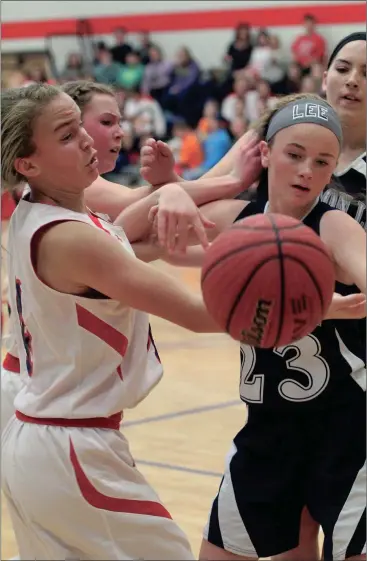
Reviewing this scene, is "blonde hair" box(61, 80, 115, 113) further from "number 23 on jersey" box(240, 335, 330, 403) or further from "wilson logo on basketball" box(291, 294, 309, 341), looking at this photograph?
"wilson logo on basketball" box(291, 294, 309, 341)

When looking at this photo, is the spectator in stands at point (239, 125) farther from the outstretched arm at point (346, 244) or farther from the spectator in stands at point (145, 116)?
the outstretched arm at point (346, 244)

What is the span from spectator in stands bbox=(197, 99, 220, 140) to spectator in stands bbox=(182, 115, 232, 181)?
0.39ft

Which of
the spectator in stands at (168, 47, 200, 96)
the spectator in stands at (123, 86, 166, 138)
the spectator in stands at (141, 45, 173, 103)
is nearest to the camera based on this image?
the spectator in stands at (123, 86, 166, 138)

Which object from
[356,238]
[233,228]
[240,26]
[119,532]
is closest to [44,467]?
[119,532]

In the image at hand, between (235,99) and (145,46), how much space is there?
310cm

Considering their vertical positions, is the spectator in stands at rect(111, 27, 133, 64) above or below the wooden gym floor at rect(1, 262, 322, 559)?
above

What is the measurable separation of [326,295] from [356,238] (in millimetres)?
411

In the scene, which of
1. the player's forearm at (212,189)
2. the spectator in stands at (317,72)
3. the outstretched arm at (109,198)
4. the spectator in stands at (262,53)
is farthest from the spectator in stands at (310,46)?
the player's forearm at (212,189)

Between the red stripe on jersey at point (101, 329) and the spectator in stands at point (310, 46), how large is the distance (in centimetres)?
1410

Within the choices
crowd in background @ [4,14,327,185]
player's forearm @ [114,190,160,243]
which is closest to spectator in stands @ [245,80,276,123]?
crowd in background @ [4,14,327,185]

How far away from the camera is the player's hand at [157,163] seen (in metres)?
3.40

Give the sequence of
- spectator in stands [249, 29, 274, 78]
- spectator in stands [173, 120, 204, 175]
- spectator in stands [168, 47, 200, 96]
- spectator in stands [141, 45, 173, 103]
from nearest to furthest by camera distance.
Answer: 1. spectator in stands [173, 120, 204, 175]
2. spectator in stands [249, 29, 274, 78]
3. spectator in stands [168, 47, 200, 96]
4. spectator in stands [141, 45, 173, 103]

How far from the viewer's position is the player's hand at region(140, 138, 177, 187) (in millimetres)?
3396

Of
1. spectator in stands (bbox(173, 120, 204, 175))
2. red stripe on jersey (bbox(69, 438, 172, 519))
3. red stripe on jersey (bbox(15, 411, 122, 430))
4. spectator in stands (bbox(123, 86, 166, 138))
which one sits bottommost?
red stripe on jersey (bbox(69, 438, 172, 519))
